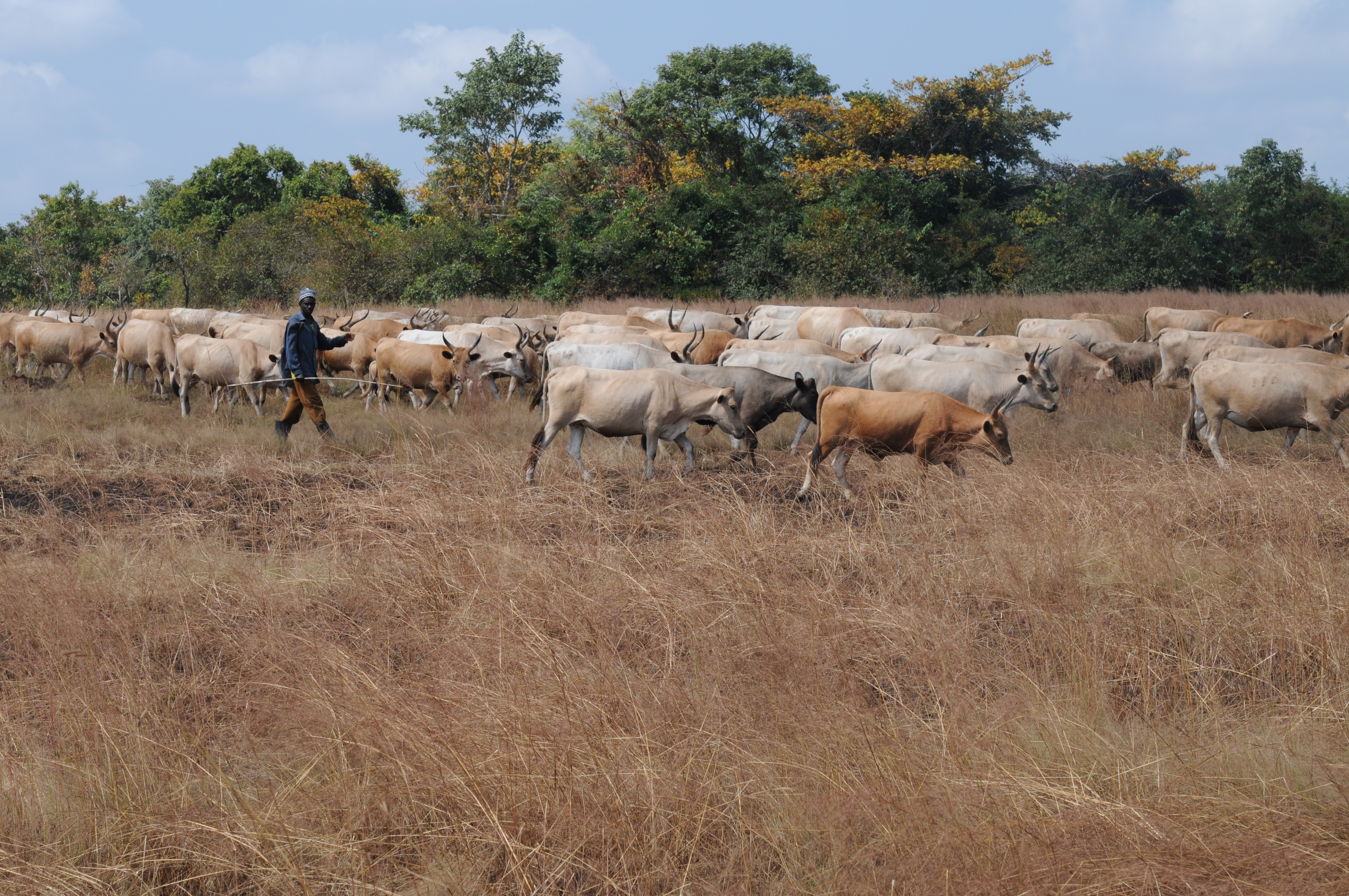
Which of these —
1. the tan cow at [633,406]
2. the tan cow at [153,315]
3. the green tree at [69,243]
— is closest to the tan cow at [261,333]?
the tan cow at [153,315]

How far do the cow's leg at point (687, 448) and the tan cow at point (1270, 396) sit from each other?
562 centimetres

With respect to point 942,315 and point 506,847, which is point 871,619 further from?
point 942,315

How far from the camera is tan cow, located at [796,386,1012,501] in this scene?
10.6 metres

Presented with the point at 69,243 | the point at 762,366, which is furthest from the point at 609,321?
the point at 69,243

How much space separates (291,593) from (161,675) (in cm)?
108

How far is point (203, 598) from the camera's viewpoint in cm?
683

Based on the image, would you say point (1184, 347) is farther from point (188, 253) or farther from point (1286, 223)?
point (188, 253)

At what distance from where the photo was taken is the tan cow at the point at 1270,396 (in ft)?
38.9

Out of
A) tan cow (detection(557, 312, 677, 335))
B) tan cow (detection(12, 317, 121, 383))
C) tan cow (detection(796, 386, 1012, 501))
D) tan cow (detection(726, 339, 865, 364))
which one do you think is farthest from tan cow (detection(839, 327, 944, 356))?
tan cow (detection(12, 317, 121, 383))

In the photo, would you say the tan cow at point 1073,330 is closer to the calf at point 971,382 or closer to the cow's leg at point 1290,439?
the cow's leg at point 1290,439

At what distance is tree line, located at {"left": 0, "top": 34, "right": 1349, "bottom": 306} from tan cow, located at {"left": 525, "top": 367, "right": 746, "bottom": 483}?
21.0 metres

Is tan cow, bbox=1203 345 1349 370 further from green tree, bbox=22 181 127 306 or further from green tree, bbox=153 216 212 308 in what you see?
green tree, bbox=22 181 127 306

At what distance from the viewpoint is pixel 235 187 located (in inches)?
1880

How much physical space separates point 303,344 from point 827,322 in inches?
465
